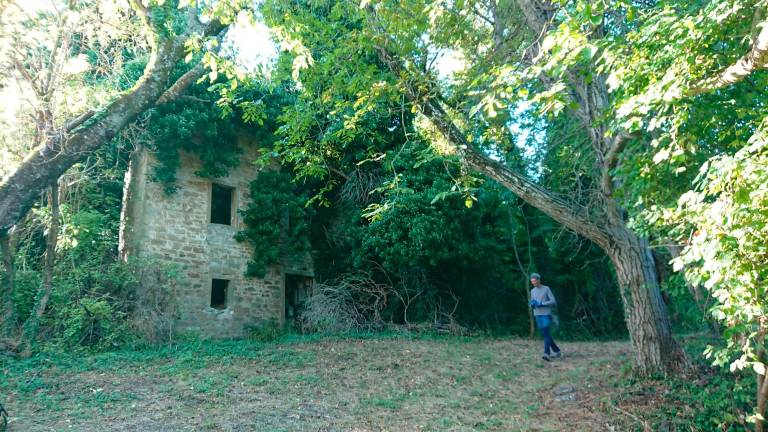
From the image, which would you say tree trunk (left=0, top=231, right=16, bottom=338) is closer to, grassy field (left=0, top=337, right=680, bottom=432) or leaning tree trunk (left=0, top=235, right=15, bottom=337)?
leaning tree trunk (left=0, top=235, right=15, bottom=337)

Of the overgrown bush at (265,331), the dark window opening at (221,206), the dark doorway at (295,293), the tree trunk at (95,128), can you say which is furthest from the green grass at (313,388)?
the dark window opening at (221,206)

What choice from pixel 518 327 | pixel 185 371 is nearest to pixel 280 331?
pixel 185 371

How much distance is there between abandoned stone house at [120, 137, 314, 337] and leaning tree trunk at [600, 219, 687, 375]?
26.7 ft

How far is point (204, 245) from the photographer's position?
11781 mm

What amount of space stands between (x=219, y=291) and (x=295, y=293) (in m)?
2.02

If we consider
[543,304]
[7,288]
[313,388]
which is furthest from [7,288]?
[543,304]

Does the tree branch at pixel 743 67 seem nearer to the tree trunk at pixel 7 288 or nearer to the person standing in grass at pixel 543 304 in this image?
the person standing in grass at pixel 543 304

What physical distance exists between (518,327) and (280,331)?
6297 millimetres

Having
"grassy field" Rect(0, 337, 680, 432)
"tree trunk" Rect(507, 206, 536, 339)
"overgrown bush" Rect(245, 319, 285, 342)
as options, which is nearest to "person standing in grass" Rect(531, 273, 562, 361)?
"grassy field" Rect(0, 337, 680, 432)

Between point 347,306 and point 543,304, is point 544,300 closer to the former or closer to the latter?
point 543,304

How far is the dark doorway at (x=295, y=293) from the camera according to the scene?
44.1 feet

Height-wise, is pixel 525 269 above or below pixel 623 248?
above

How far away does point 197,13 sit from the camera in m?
10.4

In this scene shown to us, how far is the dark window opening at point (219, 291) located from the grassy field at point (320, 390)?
7.37ft
